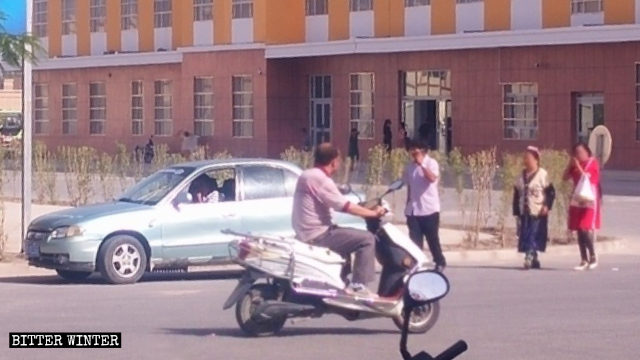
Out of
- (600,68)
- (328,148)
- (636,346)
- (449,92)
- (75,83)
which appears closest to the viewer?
(636,346)

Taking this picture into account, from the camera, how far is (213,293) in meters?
16.6

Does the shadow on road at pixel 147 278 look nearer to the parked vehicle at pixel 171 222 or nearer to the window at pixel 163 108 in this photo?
the parked vehicle at pixel 171 222

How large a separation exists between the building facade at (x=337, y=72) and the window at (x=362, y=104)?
6 cm

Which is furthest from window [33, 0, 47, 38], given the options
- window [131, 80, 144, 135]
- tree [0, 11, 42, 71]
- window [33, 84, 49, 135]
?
tree [0, 11, 42, 71]

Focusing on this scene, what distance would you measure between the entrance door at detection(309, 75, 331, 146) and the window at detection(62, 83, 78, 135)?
14587mm

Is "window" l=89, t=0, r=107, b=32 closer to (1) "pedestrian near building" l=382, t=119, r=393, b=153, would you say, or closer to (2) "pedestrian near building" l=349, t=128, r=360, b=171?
(2) "pedestrian near building" l=349, t=128, r=360, b=171

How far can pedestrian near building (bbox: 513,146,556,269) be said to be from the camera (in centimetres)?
1905

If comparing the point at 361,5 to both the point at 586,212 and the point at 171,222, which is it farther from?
the point at 171,222

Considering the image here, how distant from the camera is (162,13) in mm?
60969

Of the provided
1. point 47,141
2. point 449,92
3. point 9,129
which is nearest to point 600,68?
point 449,92

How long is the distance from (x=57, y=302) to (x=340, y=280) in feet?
14.3

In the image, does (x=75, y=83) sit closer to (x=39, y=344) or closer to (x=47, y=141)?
(x=47, y=141)

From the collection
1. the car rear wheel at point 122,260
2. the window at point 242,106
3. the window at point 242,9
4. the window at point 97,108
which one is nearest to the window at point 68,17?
the window at point 97,108

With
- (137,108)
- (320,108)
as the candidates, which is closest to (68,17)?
(137,108)
